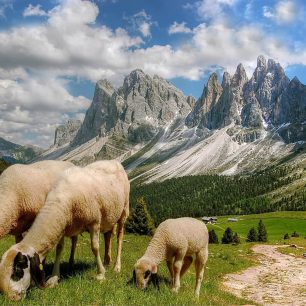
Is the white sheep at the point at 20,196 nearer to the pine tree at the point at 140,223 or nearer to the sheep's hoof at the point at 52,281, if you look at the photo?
the sheep's hoof at the point at 52,281

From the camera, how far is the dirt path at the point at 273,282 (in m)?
24.4

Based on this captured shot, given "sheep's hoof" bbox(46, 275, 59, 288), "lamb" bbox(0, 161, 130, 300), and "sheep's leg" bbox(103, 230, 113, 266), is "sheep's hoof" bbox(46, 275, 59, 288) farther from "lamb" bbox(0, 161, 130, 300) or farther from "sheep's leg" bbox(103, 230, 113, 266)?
"sheep's leg" bbox(103, 230, 113, 266)

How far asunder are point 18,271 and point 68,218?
3042 millimetres

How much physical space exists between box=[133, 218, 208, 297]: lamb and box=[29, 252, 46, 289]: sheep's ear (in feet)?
12.1

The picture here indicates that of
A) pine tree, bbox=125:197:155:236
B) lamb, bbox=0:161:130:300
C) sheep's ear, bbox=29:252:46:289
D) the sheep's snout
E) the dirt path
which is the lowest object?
pine tree, bbox=125:197:155:236

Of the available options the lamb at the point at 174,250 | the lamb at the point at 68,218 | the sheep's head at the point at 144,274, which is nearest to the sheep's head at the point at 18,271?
the lamb at the point at 68,218

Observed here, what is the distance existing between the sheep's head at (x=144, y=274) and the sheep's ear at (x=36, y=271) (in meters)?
3.60

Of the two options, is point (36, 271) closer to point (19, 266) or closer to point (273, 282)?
point (19, 266)

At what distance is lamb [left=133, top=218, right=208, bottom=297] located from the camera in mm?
14813

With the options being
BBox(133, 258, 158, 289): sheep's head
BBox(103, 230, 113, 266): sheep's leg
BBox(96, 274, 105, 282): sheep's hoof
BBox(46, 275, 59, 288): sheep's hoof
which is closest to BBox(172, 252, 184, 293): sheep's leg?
BBox(133, 258, 158, 289): sheep's head

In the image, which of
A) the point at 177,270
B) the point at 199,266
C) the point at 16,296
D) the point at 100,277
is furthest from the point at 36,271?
the point at 199,266

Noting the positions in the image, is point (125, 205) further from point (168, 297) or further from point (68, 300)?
point (68, 300)

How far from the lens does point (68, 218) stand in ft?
46.8

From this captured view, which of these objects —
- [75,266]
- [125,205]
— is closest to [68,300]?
[75,266]
